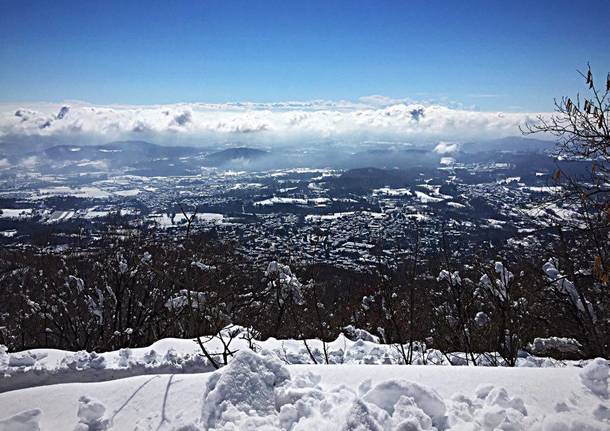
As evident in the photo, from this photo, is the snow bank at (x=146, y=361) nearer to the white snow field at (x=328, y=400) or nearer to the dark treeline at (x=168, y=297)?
the dark treeline at (x=168, y=297)

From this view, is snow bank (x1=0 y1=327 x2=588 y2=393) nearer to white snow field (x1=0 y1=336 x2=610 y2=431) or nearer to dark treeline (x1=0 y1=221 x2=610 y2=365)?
dark treeline (x1=0 y1=221 x2=610 y2=365)

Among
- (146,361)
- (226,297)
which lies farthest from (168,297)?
(146,361)

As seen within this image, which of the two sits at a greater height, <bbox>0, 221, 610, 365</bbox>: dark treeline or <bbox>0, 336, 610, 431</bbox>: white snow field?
<bbox>0, 336, 610, 431</bbox>: white snow field

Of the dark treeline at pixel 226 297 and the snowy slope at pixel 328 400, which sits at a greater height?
the snowy slope at pixel 328 400

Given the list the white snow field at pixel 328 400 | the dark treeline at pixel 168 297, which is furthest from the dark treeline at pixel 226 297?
the white snow field at pixel 328 400

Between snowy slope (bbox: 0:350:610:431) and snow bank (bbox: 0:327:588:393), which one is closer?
snowy slope (bbox: 0:350:610:431)

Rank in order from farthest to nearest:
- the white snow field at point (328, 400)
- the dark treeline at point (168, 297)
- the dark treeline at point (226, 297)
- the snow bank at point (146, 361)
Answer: the dark treeline at point (168, 297)
the dark treeline at point (226, 297)
the snow bank at point (146, 361)
the white snow field at point (328, 400)

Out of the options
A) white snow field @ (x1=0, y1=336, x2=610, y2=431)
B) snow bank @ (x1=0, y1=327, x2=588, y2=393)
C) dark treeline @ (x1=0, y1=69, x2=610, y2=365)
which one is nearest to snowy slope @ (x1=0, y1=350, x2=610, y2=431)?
white snow field @ (x1=0, y1=336, x2=610, y2=431)

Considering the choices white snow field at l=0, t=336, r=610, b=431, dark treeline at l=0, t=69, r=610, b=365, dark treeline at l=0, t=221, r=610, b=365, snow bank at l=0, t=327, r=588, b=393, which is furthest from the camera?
dark treeline at l=0, t=221, r=610, b=365

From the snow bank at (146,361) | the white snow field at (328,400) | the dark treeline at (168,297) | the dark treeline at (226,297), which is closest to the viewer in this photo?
the white snow field at (328,400)
